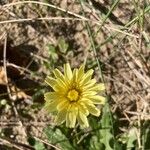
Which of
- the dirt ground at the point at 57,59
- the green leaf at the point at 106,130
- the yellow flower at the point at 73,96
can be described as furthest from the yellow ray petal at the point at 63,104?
the dirt ground at the point at 57,59

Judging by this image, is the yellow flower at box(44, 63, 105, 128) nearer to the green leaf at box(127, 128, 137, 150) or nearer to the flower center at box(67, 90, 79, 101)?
the flower center at box(67, 90, 79, 101)

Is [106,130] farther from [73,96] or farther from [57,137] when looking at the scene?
[73,96]

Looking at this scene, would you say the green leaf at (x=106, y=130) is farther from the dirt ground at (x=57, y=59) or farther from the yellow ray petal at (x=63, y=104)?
the yellow ray petal at (x=63, y=104)

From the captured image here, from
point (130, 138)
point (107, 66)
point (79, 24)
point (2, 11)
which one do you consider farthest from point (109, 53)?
point (2, 11)

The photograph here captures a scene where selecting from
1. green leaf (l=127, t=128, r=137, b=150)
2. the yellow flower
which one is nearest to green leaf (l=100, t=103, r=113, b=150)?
green leaf (l=127, t=128, r=137, b=150)

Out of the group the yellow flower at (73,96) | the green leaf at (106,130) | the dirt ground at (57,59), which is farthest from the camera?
the dirt ground at (57,59)

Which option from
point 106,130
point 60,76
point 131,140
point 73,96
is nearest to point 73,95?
point 73,96
